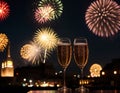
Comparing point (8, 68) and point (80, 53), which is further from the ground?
point (8, 68)

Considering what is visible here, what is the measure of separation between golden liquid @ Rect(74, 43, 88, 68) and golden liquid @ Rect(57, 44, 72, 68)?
17 cm

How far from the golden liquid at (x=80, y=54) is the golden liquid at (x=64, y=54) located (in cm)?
17

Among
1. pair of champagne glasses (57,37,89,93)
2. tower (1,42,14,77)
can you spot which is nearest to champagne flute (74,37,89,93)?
pair of champagne glasses (57,37,89,93)

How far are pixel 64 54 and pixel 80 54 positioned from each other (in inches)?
17.6

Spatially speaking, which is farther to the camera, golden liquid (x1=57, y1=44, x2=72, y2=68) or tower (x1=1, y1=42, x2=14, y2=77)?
tower (x1=1, y1=42, x2=14, y2=77)

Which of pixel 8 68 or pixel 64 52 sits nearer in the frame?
pixel 64 52

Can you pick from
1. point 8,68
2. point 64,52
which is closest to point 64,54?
point 64,52

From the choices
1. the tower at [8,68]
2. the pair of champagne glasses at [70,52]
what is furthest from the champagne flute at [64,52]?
the tower at [8,68]

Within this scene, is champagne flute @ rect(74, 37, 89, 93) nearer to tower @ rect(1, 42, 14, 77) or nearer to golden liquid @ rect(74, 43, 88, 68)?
golden liquid @ rect(74, 43, 88, 68)

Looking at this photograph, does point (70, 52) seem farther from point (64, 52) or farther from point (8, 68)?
point (8, 68)

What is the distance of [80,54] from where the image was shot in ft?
37.2

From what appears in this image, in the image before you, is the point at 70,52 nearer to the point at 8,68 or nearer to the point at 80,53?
the point at 80,53

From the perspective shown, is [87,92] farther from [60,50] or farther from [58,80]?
[58,80]

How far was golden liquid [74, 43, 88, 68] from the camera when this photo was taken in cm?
1121
